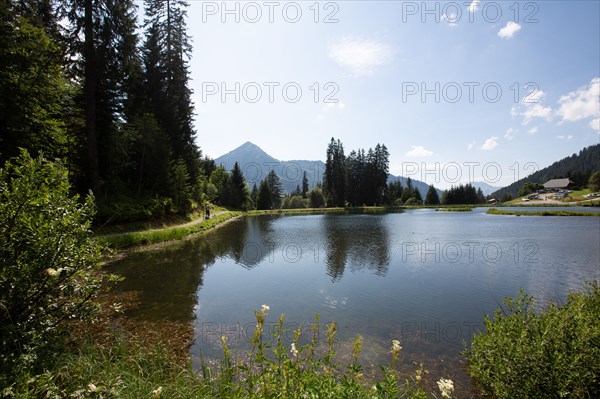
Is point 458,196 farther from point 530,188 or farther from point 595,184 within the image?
point 530,188

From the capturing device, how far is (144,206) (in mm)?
24281

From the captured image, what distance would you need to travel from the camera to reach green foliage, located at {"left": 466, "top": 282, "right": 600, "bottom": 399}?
425 cm

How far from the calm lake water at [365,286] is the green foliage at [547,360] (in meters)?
1.14

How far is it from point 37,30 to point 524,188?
204 m

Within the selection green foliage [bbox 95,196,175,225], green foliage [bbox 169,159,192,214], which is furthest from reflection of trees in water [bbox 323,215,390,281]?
green foliage [bbox 169,159,192,214]

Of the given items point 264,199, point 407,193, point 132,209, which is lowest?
point 132,209

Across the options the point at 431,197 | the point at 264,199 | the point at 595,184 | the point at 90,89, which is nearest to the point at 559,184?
the point at 595,184

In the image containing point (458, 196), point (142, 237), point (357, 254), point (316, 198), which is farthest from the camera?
point (458, 196)

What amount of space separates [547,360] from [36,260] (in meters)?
8.34

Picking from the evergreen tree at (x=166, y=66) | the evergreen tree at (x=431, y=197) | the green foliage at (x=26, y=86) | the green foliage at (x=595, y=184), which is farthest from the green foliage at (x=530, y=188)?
the green foliage at (x=26, y=86)

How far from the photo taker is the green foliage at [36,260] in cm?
419

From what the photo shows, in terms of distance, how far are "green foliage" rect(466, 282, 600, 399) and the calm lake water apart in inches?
45.0

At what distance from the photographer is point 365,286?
12.4 meters

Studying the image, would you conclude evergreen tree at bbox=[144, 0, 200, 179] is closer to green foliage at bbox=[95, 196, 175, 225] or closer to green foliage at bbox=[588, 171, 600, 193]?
green foliage at bbox=[95, 196, 175, 225]
